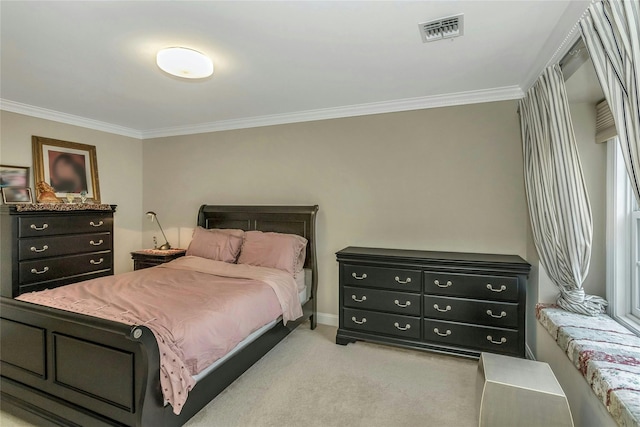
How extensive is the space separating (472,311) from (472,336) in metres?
0.22

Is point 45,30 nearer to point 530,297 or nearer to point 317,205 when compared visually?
point 317,205

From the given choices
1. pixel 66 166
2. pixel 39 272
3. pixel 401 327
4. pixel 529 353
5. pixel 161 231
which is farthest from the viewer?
pixel 161 231

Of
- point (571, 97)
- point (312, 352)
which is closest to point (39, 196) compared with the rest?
point (312, 352)

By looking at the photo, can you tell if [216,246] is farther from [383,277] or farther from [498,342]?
[498,342]

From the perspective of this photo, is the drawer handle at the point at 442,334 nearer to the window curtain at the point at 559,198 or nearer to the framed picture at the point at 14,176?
the window curtain at the point at 559,198

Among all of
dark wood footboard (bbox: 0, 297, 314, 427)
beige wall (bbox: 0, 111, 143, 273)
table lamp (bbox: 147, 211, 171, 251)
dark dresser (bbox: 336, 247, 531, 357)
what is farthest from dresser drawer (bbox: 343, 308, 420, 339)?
beige wall (bbox: 0, 111, 143, 273)

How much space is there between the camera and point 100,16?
1.82 meters

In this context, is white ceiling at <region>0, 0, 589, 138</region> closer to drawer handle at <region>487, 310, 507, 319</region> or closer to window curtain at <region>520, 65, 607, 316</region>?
window curtain at <region>520, 65, 607, 316</region>

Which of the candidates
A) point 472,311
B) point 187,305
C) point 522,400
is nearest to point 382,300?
point 472,311

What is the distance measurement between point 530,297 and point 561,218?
40.4 inches

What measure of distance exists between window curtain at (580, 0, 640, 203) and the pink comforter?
2.24m

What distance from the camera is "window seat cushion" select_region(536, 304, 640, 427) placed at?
127cm

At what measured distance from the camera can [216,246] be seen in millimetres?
3588

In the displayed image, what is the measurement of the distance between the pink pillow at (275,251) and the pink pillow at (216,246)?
110mm
